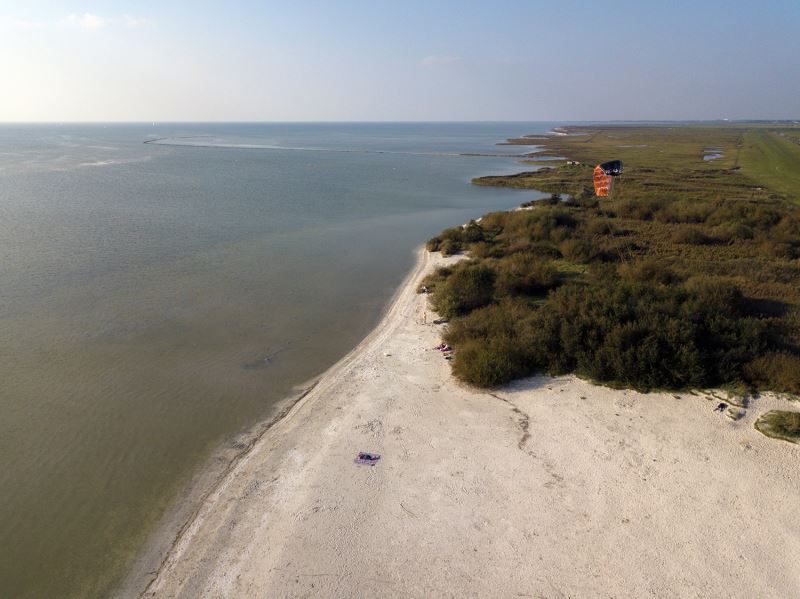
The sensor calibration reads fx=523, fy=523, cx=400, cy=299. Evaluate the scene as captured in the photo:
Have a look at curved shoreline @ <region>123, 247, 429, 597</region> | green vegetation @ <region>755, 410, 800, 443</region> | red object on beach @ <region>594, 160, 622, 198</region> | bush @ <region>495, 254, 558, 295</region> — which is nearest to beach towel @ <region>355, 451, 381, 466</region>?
curved shoreline @ <region>123, 247, 429, 597</region>

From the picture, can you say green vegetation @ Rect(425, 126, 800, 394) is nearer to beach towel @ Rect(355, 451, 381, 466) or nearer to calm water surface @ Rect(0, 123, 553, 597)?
beach towel @ Rect(355, 451, 381, 466)

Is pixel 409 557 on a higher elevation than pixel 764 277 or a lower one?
lower

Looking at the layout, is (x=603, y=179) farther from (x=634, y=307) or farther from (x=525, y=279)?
(x=634, y=307)

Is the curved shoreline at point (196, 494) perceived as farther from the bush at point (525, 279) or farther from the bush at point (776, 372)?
the bush at point (776, 372)

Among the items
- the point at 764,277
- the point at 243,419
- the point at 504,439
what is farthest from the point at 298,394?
the point at 764,277

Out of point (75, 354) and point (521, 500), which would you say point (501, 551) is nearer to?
point (521, 500)

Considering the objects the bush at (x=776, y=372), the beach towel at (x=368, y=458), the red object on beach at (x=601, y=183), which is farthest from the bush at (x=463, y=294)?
the red object on beach at (x=601, y=183)
